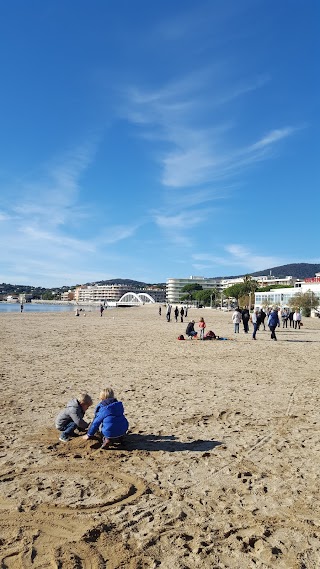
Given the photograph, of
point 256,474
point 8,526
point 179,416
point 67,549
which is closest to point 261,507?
point 256,474

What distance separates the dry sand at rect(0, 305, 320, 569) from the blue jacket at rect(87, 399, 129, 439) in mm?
242

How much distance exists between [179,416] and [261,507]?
367 centimetres

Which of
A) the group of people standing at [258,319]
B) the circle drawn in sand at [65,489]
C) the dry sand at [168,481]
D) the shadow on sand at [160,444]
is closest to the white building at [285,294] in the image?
the group of people standing at [258,319]

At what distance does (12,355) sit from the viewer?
53.6ft

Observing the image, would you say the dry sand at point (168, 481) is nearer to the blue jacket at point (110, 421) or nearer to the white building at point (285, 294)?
the blue jacket at point (110, 421)

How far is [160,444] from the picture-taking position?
6.62 m

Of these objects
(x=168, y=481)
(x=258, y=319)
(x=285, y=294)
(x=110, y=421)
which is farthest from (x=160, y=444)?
(x=285, y=294)

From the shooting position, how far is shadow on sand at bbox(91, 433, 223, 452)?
6.43 meters

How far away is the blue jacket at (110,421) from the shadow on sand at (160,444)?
0.21 meters

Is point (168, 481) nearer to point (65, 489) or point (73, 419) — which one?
point (65, 489)

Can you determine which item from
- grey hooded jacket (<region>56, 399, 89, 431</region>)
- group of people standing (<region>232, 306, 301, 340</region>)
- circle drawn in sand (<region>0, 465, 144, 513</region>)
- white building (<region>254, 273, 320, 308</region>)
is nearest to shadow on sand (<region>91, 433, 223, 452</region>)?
grey hooded jacket (<region>56, 399, 89, 431</region>)

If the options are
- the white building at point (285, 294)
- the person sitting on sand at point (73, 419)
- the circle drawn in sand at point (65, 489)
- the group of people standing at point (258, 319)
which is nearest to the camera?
the circle drawn in sand at point (65, 489)

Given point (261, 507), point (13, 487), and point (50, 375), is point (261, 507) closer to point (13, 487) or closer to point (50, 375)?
point (13, 487)

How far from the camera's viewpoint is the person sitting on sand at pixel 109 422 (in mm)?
6371
